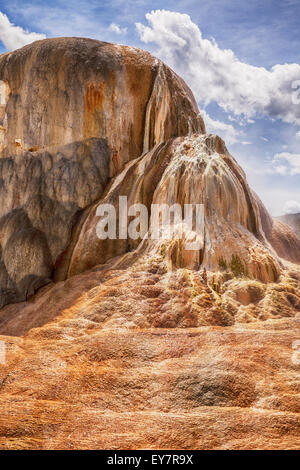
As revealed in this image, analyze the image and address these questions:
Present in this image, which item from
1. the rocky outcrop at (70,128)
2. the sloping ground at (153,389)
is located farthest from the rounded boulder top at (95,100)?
the sloping ground at (153,389)

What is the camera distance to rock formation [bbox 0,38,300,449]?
424cm

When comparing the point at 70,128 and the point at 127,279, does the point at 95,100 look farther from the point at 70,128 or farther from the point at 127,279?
the point at 127,279

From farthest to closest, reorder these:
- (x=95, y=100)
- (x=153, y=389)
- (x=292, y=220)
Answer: (x=292, y=220) → (x=95, y=100) → (x=153, y=389)

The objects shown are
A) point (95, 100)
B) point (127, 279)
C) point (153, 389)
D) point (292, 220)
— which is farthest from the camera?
point (292, 220)

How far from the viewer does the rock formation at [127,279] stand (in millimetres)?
4238

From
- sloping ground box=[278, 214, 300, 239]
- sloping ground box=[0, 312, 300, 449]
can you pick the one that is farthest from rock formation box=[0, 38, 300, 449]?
sloping ground box=[278, 214, 300, 239]

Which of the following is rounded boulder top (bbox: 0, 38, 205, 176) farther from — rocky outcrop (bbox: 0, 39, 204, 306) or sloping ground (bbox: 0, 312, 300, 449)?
sloping ground (bbox: 0, 312, 300, 449)

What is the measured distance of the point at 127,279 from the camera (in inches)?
308

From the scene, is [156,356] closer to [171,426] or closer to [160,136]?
[171,426]

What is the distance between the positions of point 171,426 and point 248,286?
13.3ft

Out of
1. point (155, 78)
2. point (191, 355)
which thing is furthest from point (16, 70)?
point (191, 355)

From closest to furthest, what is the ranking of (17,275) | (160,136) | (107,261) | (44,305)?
(44,305), (107,261), (17,275), (160,136)

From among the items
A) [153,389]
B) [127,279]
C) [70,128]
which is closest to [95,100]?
[70,128]

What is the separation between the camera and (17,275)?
10.6 m
